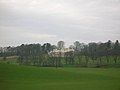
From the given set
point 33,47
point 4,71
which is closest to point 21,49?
point 33,47

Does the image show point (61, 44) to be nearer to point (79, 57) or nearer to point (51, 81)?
point (79, 57)

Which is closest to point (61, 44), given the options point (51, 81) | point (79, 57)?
point (79, 57)

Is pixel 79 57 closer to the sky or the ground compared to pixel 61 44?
closer to the ground

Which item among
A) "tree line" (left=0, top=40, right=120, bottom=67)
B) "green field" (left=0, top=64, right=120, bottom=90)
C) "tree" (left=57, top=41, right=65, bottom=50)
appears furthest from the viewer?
"tree" (left=57, top=41, right=65, bottom=50)

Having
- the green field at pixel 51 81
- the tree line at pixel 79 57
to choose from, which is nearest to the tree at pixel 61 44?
the tree line at pixel 79 57

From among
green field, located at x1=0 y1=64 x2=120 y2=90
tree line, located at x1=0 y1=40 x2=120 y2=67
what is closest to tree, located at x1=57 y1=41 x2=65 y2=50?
tree line, located at x1=0 y1=40 x2=120 y2=67

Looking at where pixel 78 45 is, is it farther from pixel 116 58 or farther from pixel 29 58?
pixel 116 58

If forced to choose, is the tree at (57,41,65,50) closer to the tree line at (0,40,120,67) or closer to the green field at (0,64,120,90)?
the tree line at (0,40,120,67)

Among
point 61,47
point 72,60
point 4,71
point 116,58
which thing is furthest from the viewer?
point 61,47

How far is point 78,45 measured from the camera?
155250mm

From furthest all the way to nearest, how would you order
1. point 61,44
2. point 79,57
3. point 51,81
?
point 61,44 → point 79,57 → point 51,81

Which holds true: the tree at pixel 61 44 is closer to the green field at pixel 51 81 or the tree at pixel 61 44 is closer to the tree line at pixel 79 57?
the tree line at pixel 79 57

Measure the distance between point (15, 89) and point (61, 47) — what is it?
12827 centimetres

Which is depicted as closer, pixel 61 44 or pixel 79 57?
pixel 79 57
